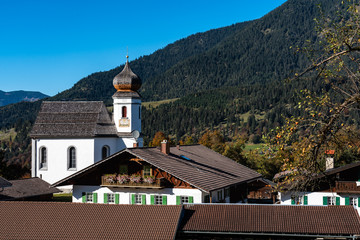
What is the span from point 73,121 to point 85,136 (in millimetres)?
2829

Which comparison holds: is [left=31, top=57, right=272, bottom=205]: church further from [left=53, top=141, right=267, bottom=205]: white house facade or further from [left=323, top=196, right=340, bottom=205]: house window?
[left=323, top=196, right=340, bottom=205]: house window

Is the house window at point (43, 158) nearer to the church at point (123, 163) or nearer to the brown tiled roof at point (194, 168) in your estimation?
the church at point (123, 163)

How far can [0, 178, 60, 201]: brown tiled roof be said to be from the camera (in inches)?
1641

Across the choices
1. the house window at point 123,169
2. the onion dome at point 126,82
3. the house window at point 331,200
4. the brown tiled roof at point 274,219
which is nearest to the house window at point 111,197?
the house window at point 123,169

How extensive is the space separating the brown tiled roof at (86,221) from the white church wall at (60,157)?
103 ft

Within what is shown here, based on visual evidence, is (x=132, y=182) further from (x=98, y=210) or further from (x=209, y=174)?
(x=98, y=210)

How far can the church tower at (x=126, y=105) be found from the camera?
55.7 metres

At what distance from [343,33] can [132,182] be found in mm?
21505

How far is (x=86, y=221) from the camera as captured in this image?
21594 mm

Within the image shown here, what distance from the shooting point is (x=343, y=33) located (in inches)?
493

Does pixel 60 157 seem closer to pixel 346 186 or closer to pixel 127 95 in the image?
pixel 127 95

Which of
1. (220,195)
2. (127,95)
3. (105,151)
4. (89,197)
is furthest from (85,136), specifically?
(220,195)

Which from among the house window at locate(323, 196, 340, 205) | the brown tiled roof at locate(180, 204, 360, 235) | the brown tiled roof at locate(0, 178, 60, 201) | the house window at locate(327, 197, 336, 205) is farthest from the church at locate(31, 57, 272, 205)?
the brown tiled roof at locate(180, 204, 360, 235)

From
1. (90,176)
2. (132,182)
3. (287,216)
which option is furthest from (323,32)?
(90,176)
